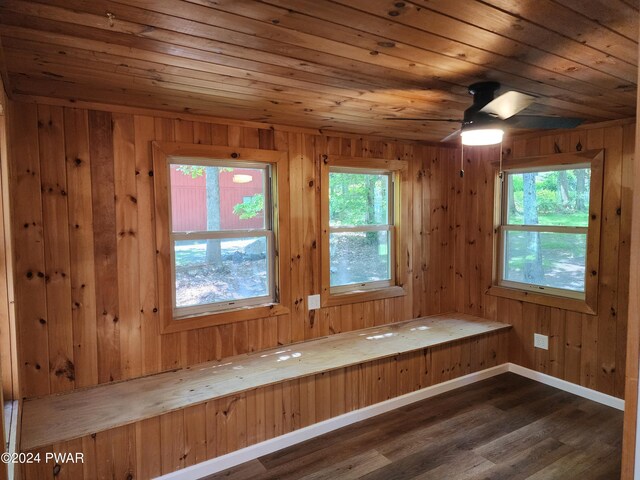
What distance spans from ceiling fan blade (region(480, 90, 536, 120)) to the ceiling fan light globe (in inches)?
3.3

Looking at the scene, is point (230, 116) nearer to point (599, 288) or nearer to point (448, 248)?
point (448, 248)

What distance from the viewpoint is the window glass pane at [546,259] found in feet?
11.3

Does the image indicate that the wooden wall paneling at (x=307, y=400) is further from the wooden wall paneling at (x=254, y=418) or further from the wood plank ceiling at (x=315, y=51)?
the wood plank ceiling at (x=315, y=51)

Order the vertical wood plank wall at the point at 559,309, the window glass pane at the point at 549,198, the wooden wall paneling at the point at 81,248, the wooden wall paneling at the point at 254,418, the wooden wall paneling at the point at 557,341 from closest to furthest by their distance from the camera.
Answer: the wooden wall paneling at the point at 81,248 → the wooden wall paneling at the point at 254,418 → the vertical wood plank wall at the point at 559,309 → the window glass pane at the point at 549,198 → the wooden wall paneling at the point at 557,341

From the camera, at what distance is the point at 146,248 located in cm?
268

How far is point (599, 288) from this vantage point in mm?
3244

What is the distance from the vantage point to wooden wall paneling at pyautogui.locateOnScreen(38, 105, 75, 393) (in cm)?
236

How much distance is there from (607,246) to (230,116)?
9.93ft

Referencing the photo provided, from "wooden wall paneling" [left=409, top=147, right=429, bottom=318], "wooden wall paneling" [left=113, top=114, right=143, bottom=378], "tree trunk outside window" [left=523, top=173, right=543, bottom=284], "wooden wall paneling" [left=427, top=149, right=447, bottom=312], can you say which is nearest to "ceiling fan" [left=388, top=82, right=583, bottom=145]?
"tree trunk outside window" [left=523, top=173, right=543, bottom=284]

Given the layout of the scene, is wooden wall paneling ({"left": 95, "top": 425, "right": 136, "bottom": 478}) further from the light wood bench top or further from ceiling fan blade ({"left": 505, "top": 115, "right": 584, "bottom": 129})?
ceiling fan blade ({"left": 505, "top": 115, "right": 584, "bottom": 129})

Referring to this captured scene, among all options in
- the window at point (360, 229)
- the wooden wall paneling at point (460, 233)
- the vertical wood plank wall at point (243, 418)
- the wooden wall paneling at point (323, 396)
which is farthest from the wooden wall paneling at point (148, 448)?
the wooden wall paneling at point (460, 233)

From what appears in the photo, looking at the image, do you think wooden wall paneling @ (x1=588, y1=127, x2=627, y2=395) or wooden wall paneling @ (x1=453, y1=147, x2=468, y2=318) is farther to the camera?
wooden wall paneling @ (x1=453, y1=147, x2=468, y2=318)

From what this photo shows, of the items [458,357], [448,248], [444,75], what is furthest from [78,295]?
[448,248]

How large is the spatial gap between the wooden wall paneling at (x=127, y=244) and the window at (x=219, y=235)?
10.2 inches
